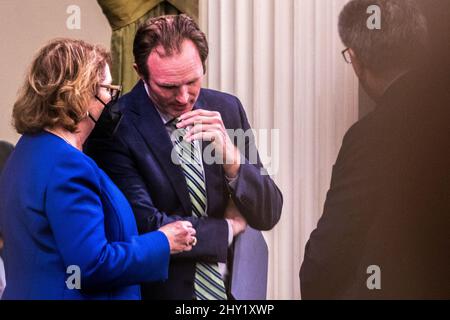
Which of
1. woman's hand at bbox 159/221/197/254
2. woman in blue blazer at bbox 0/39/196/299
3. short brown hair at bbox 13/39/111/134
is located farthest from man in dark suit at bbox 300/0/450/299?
short brown hair at bbox 13/39/111/134

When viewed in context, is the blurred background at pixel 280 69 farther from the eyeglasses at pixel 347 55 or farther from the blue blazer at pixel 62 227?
the blue blazer at pixel 62 227

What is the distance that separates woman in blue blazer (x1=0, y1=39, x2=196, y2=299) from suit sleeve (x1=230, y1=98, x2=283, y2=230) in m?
0.51

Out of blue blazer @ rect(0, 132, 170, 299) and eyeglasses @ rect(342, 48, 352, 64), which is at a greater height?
eyeglasses @ rect(342, 48, 352, 64)

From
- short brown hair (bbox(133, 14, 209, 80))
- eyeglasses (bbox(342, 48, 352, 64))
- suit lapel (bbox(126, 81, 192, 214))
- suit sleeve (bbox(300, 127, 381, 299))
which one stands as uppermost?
short brown hair (bbox(133, 14, 209, 80))

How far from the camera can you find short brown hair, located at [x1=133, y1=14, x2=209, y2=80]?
3566 mm

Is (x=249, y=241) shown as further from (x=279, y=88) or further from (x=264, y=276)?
(x=279, y=88)

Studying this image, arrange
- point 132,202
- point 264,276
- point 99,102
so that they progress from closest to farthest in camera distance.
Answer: point 99,102 → point 132,202 → point 264,276

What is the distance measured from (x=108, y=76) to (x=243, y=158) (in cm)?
70

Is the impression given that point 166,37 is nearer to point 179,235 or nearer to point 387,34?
point 179,235

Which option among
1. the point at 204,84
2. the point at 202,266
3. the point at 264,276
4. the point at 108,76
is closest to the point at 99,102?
the point at 108,76

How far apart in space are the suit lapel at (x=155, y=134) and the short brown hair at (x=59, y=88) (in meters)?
0.39

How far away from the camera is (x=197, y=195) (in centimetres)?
365

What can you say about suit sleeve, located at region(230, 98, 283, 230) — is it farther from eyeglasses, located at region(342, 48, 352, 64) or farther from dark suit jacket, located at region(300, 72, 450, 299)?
eyeglasses, located at region(342, 48, 352, 64)

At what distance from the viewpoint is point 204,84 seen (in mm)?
3744
